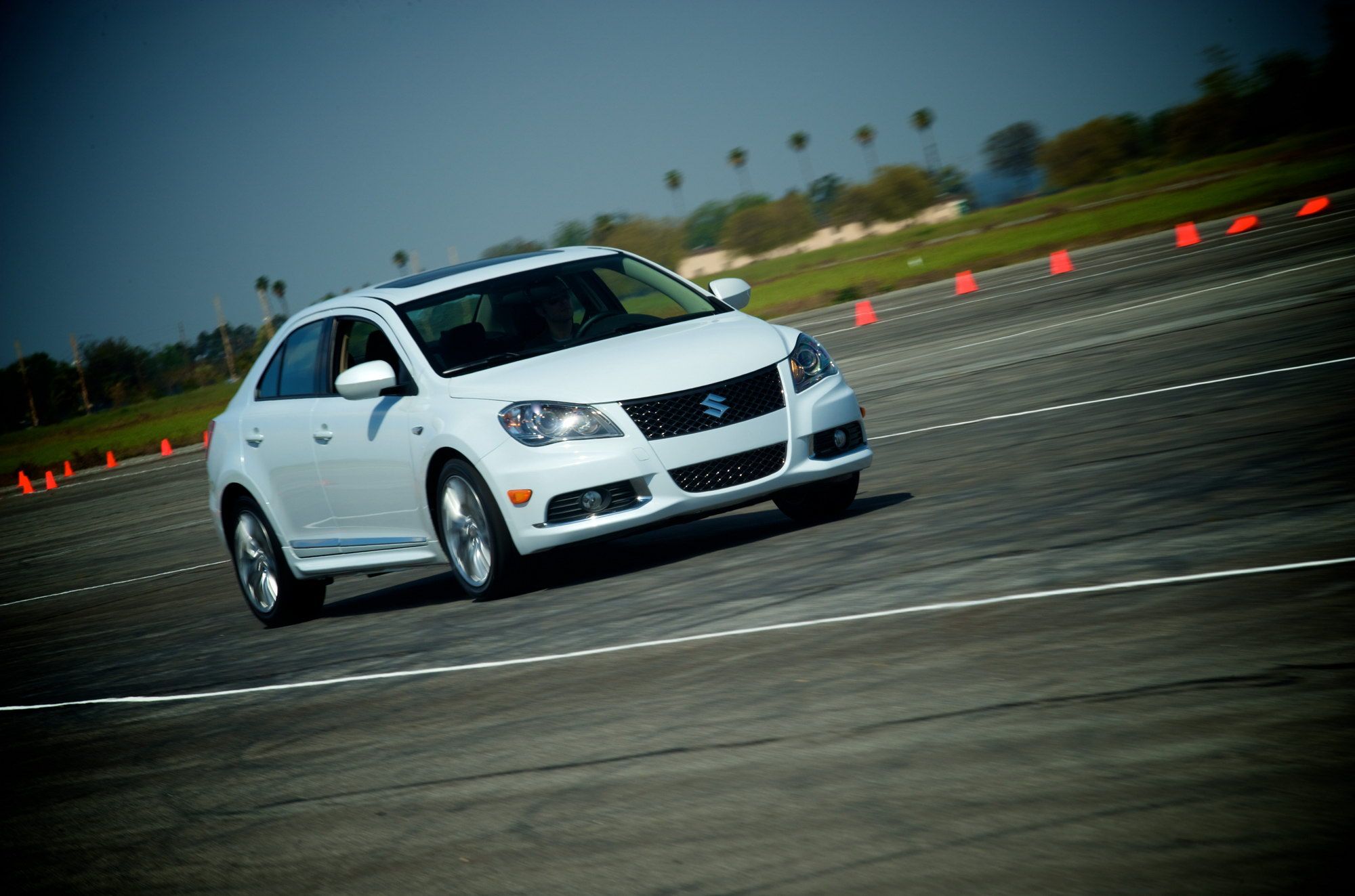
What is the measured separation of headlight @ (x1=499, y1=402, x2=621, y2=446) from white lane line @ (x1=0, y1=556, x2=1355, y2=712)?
1494 millimetres

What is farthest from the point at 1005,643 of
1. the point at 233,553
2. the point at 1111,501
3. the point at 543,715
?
the point at 233,553

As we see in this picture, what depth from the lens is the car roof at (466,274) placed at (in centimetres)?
988

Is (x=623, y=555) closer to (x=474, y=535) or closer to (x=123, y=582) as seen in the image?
(x=474, y=535)

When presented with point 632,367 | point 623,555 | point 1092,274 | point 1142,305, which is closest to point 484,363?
point 632,367

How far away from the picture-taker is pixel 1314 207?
3506 centimetres

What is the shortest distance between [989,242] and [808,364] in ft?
240

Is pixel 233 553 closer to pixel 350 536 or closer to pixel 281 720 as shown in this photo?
pixel 350 536

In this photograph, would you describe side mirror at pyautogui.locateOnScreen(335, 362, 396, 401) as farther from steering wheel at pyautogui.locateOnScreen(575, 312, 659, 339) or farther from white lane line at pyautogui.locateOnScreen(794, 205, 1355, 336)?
white lane line at pyautogui.locateOnScreen(794, 205, 1355, 336)

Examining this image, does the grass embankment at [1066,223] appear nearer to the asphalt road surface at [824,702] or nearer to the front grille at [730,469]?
the asphalt road surface at [824,702]

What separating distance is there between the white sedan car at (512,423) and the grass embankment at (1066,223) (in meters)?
41.7

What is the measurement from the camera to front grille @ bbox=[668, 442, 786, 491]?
848 centimetres

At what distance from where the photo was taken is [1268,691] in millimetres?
4445

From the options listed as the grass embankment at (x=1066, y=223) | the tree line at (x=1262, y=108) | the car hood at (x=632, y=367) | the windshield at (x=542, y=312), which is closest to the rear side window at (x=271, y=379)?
the windshield at (x=542, y=312)

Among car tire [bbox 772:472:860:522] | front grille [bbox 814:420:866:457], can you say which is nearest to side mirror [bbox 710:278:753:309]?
car tire [bbox 772:472:860:522]
